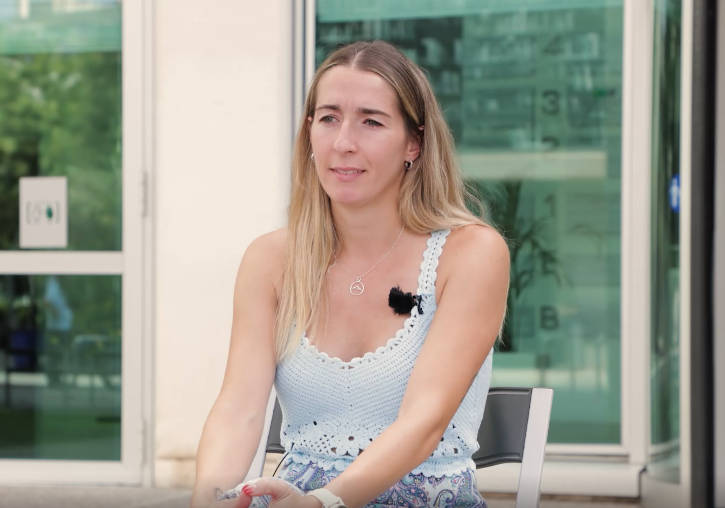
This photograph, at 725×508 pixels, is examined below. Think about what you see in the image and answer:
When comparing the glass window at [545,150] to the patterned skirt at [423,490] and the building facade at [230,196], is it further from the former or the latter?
the patterned skirt at [423,490]

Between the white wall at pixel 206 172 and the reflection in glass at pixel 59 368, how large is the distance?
1.26 feet

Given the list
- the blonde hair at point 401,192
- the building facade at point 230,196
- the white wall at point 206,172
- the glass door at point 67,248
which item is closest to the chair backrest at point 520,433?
the blonde hair at point 401,192

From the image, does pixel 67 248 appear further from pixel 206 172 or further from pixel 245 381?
pixel 245 381

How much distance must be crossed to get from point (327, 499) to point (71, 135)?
11.4ft

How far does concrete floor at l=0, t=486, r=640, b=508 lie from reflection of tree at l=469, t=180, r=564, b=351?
733 mm

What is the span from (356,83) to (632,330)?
108 inches

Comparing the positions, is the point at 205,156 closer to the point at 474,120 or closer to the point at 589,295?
the point at 474,120

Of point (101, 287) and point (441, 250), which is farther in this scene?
point (101, 287)

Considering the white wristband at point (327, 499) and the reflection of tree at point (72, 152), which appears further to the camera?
the reflection of tree at point (72, 152)

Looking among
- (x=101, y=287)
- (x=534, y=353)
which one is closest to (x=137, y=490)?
(x=101, y=287)

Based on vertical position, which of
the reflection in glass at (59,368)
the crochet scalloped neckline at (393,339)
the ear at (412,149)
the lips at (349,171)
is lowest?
the reflection in glass at (59,368)

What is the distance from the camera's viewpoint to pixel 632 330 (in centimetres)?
407

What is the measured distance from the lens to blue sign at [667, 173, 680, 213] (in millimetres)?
3562

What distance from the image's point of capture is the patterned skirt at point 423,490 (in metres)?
1.63
